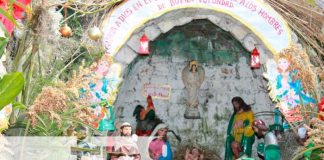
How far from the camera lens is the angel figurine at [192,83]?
975cm

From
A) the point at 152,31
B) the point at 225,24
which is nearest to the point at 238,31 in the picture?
the point at 225,24

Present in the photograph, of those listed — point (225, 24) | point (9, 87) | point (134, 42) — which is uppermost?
point (225, 24)

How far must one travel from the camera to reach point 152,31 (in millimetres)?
7742

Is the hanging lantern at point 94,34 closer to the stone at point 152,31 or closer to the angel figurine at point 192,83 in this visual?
the stone at point 152,31

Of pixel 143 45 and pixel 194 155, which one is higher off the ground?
pixel 143 45

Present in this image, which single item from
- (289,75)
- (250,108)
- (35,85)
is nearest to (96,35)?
(35,85)

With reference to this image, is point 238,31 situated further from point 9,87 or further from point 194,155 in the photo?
point 9,87

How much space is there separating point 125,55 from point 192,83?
7.94 ft

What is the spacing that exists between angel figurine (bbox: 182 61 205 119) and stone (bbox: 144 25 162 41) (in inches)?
79.5

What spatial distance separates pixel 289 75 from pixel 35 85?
3.45 m

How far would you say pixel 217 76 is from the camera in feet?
32.0

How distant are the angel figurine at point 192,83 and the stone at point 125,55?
2.23 metres

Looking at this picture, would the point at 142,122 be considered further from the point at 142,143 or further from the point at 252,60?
the point at 252,60

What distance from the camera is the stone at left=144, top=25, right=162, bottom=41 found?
772cm
